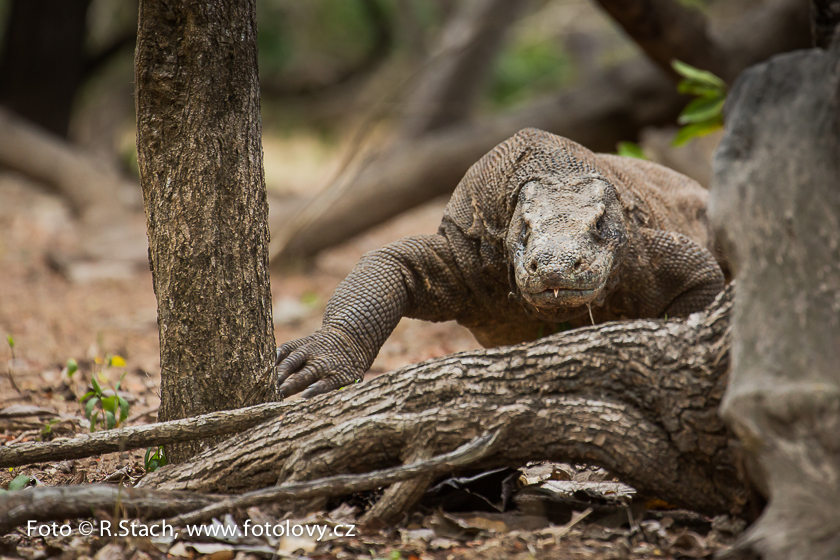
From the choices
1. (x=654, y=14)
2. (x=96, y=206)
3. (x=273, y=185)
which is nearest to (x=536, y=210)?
(x=654, y=14)

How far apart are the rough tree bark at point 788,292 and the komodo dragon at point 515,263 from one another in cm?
95

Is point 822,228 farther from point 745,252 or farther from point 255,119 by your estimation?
point 255,119

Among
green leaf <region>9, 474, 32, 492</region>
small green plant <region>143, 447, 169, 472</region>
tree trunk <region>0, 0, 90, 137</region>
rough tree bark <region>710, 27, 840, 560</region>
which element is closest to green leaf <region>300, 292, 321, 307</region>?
small green plant <region>143, 447, 169, 472</region>

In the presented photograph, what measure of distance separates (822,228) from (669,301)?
1.76 metres

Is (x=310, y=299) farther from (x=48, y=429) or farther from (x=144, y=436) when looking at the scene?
(x=144, y=436)

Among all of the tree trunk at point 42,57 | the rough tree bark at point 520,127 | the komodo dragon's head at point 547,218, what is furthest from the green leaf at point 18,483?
the tree trunk at point 42,57

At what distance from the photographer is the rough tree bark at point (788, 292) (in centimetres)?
161

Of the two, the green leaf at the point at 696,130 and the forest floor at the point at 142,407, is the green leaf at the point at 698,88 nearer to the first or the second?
the green leaf at the point at 696,130

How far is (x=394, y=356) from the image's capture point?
5.54m

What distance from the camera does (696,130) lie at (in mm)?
5773

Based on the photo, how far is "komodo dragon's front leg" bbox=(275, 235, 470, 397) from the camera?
2.97 meters

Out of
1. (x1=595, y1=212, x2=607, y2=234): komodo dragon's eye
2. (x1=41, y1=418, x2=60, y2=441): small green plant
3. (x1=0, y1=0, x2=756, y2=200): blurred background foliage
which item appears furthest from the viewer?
(x1=0, y1=0, x2=756, y2=200): blurred background foliage

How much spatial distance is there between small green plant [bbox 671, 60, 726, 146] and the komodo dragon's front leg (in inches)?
118

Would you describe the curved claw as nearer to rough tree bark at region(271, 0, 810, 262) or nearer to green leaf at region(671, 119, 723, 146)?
green leaf at region(671, 119, 723, 146)
